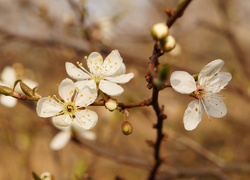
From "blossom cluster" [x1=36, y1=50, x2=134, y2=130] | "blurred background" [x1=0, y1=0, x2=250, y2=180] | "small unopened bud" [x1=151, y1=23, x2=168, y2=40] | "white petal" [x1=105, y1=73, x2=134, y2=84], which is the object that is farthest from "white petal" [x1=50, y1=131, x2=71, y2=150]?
"small unopened bud" [x1=151, y1=23, x2=168, y2=40]

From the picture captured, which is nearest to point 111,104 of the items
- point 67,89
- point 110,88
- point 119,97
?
point 110,88

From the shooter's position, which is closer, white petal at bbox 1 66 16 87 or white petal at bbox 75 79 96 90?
white petal at bbox 75 79 96 90

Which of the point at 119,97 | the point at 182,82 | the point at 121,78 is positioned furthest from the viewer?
the point at 119,97

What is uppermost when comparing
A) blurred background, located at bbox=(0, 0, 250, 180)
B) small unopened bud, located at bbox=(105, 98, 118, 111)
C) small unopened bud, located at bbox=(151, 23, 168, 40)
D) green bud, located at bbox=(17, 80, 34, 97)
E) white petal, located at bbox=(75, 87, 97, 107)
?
blurred background, located at bbox=(0, 0, 250, 180)

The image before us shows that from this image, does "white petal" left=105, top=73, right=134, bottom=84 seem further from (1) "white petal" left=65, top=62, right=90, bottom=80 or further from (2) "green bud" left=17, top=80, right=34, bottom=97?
(2) "green bud" left=17, top=80, right=34, bottom=97

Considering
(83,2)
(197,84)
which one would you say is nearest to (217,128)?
(83,2)

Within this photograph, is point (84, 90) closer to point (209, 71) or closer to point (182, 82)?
point (182, 82)
